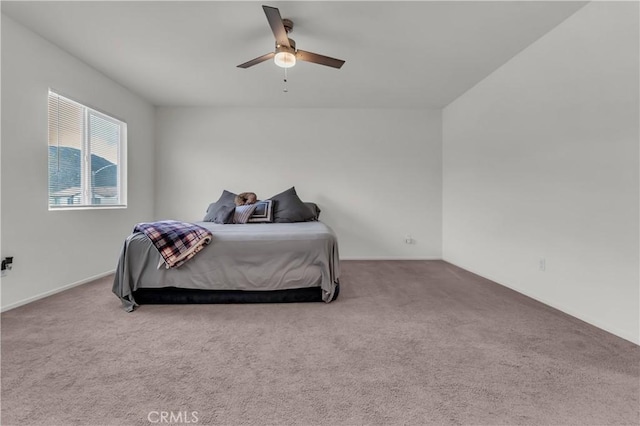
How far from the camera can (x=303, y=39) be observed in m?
2.68

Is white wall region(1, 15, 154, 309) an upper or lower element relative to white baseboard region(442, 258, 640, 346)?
upper

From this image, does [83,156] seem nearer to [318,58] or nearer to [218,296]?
[218,296]

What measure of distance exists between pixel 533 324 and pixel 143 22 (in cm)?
397

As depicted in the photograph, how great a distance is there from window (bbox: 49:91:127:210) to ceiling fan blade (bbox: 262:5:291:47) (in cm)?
237

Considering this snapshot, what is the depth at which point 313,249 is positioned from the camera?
2.51 meters

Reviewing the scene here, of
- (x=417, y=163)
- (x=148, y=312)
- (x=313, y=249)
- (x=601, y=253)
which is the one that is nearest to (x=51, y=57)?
(x=148, y=312)

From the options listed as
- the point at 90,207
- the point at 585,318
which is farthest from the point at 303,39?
the point at 585,318

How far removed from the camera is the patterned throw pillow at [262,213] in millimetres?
3895

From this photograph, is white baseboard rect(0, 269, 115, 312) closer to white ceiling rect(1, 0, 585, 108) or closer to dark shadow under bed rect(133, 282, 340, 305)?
dark shadow under bed rect(133, 282, 340, 305)

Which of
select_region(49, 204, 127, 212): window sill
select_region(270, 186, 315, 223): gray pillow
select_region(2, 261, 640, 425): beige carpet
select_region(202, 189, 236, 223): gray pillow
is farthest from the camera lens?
select_region(270, 186, 315, 223): gray pillow

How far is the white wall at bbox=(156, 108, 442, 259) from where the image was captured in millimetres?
4652

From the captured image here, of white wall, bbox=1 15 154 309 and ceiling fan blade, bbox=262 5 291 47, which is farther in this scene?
white wall, bbox=1 15 154 309

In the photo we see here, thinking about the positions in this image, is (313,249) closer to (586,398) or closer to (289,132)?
(586,398)

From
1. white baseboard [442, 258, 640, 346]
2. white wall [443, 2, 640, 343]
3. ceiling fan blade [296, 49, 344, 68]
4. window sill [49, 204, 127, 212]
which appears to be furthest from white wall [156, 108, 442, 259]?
ceiling fan blade [296, 49, 344, 68]
